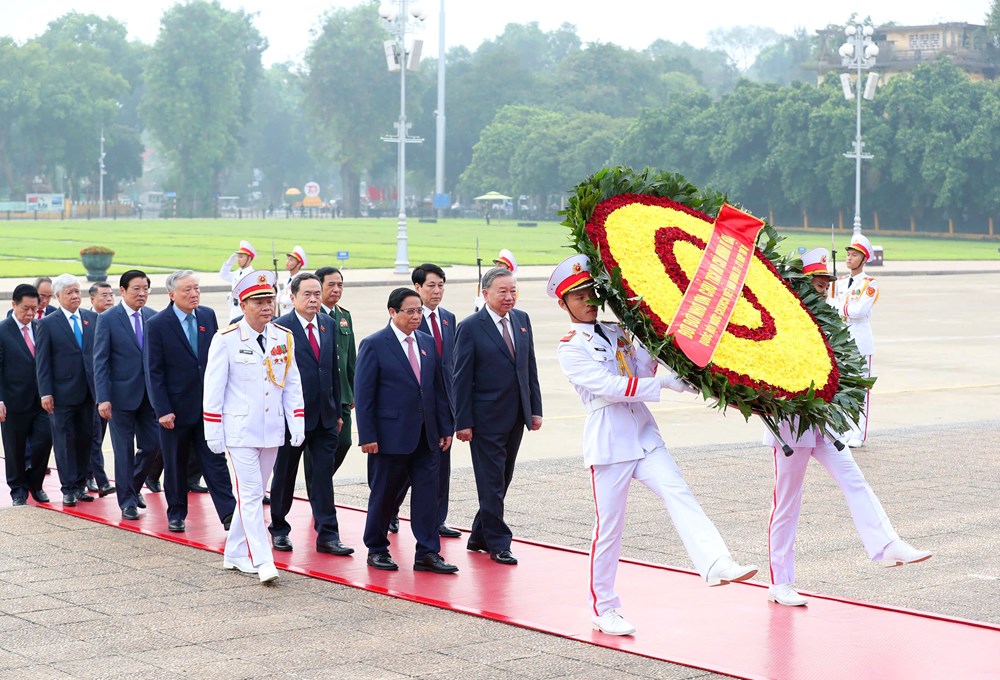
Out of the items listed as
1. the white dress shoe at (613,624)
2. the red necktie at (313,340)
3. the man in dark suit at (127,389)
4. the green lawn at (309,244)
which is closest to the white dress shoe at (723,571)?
the white dress shoe at (613,624)

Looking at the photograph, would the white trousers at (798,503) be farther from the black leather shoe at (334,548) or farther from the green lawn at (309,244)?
the green lawn at (309,244)

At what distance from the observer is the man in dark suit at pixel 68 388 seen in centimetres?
1040

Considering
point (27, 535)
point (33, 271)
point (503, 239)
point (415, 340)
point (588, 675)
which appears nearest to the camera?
point (588, 675)

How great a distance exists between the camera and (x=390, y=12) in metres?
40.3

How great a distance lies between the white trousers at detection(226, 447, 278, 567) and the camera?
8.12 metres

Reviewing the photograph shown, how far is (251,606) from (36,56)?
11389 centimetres

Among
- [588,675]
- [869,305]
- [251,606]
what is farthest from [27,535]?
[869,305]

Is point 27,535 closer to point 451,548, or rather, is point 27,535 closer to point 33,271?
point 451,548

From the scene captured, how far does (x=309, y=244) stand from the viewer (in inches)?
2354

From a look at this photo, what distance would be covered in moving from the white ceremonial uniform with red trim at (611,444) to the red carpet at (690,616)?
16.7 inches

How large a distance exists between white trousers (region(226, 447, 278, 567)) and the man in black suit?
0.48m

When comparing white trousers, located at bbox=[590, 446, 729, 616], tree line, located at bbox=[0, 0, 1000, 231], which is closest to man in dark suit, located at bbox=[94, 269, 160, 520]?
white trousers, located at bbox=[590, 446, 729, 616]

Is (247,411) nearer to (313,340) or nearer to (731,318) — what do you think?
(313,340)

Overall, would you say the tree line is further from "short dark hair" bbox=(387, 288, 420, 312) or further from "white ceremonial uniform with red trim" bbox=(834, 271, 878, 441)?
"short dark hair" bbox=(387, 288, 420, 312)
